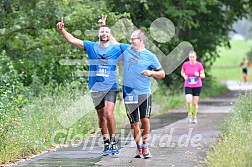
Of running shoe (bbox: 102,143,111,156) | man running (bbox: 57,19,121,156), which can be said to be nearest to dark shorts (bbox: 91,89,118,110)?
man running (bbox: 57,19,121,156)

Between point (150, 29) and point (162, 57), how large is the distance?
9.24 ft

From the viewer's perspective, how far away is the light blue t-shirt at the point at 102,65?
1095 centimetres

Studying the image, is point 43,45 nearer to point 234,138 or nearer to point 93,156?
point 93,156

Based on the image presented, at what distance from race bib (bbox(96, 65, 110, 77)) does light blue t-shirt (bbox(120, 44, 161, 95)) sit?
0.32 m

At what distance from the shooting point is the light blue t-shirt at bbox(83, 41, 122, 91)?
10953mm

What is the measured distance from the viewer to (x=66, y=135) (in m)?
13.5

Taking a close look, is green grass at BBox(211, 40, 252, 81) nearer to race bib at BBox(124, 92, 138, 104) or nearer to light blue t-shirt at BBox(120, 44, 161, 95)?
light blue t-shirt at BBox(120, 44, 161, 95)

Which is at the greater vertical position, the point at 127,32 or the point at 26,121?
the point at 127,32

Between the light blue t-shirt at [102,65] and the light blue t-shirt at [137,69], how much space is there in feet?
0.84

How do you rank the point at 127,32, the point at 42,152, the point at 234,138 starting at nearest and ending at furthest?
1. the point at 234,138
2. the point at 42,152
3. the point at 127,32

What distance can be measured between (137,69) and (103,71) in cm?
61

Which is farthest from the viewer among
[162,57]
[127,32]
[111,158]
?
[162,57]

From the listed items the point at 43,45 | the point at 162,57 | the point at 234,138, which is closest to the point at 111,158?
the point at 234,138

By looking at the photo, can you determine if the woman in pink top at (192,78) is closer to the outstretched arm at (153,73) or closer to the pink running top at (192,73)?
the pink running top at (192,73)
